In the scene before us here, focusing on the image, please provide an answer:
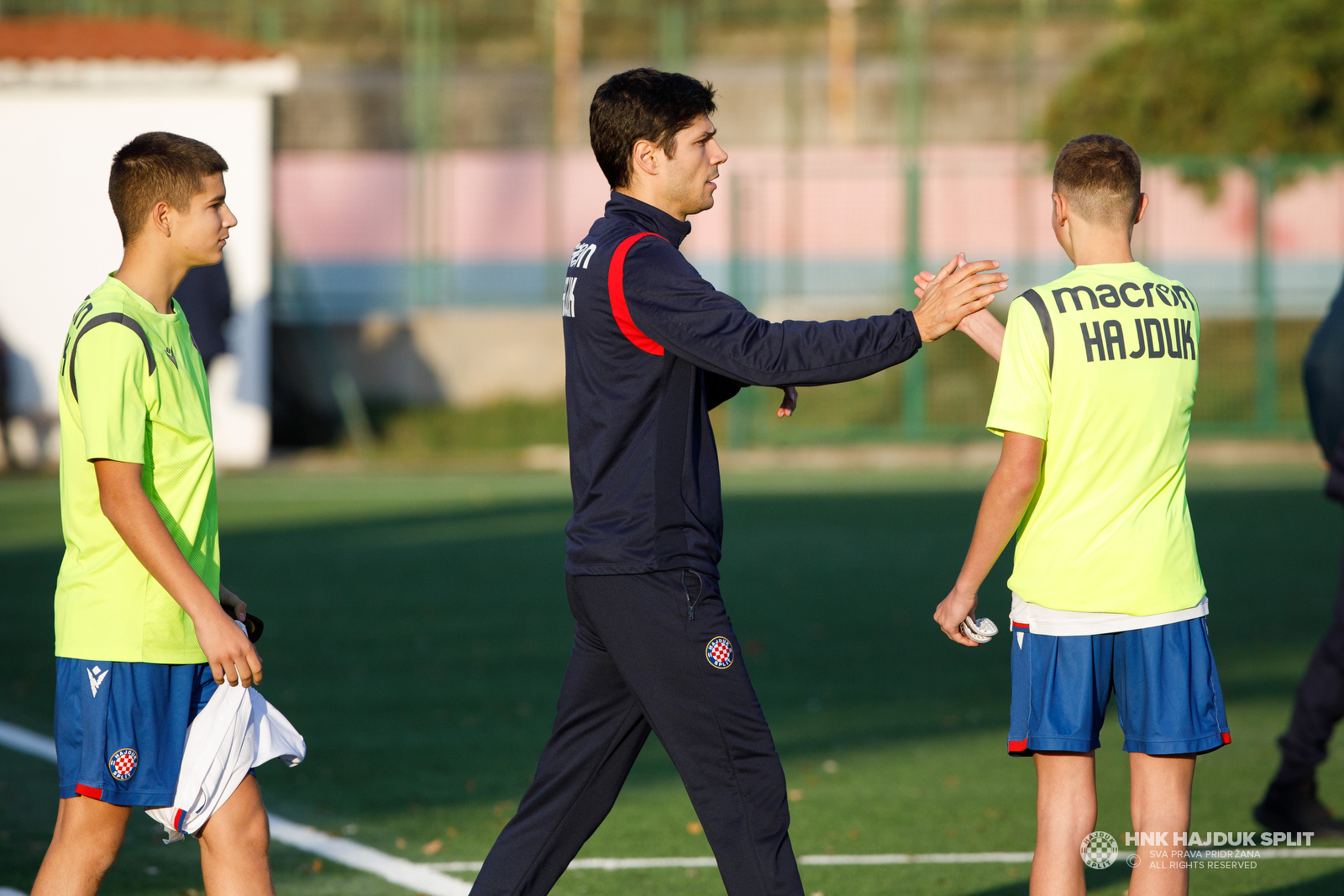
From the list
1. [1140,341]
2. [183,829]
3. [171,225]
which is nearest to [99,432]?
[171,225]

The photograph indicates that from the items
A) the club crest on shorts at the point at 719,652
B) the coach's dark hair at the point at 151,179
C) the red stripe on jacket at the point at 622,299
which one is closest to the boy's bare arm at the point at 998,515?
the club crest on shorts at the point at 719,652

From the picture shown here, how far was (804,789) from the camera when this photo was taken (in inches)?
A: 230

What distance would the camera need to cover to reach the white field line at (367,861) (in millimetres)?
4715

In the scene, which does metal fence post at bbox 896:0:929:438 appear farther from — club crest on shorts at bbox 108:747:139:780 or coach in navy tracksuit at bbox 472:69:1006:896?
club crest on shorts at bbox 108:747:139:780

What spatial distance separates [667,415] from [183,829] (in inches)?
53.9

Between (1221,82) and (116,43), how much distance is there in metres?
14.9

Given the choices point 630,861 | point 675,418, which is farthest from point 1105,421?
point 630,861

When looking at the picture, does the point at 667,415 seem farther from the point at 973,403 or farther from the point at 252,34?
the point at 252,34

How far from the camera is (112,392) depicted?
10.7 ft

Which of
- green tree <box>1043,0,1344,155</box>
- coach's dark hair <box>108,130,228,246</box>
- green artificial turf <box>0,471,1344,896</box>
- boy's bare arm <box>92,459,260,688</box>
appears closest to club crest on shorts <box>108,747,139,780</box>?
boy's bare arm <box>92,459,260,688</box>

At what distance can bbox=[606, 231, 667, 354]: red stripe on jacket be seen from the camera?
335 cm

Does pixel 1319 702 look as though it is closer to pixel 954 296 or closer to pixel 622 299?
pixel 954 296

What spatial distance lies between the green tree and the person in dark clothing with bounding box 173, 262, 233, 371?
13.9m

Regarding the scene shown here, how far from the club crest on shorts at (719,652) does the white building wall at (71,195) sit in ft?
53.7
